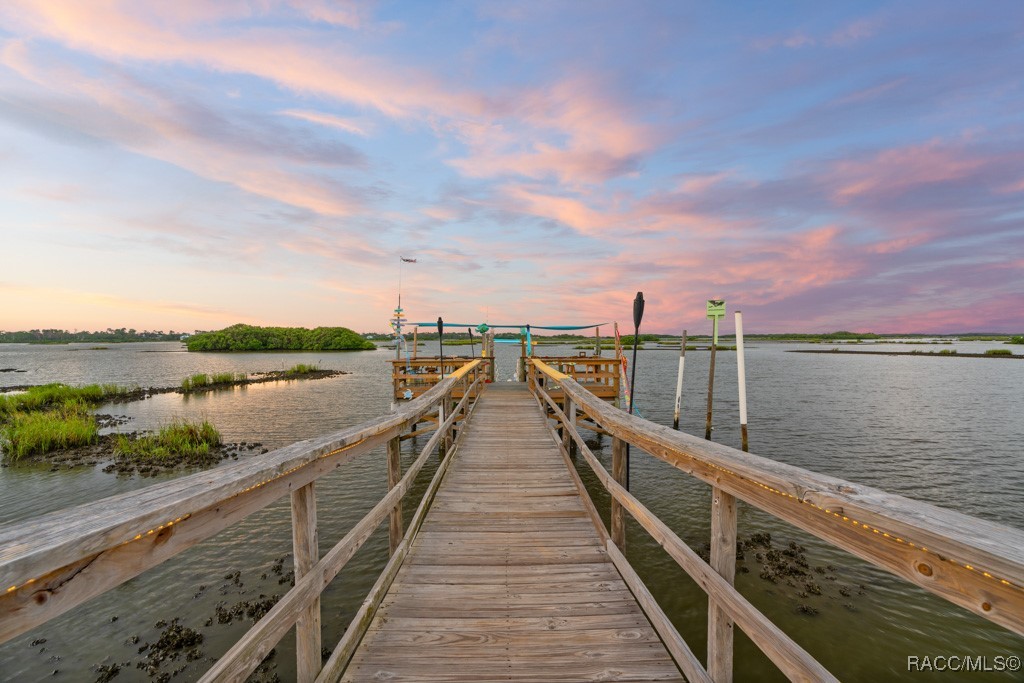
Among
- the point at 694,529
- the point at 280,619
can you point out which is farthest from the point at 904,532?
the point at 694,529

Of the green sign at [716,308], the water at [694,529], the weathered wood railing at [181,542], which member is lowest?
the water at [694,529]

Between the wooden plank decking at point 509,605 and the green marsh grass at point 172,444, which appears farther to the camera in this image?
the green marsh grass at point 172,444

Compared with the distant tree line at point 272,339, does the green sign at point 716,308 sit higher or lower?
higher

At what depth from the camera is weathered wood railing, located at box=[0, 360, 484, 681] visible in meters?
1.20

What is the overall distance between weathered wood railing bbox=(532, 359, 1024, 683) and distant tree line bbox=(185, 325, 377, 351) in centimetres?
9663

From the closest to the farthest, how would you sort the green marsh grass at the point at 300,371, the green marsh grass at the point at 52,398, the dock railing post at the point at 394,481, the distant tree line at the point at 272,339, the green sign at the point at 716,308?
the dock railing post at the point at 394,481 → the green sign at the point at 716,308 → the green marsh grass at the point at 52,398 → the green marsh grass at the point at 300,371 → the distant tree line at the point at 272,339

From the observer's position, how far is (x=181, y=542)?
1.72m

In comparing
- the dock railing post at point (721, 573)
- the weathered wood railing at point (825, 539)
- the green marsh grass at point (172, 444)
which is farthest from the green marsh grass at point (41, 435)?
the dock railing post at point (721, 573)

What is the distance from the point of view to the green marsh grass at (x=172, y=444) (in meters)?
13.1

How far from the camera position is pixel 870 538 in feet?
5.05

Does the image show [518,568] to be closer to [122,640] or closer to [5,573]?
[5,573]

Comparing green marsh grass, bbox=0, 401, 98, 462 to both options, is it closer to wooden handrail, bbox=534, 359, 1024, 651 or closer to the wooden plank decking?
the wooden plank decking

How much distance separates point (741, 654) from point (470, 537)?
3.87 m

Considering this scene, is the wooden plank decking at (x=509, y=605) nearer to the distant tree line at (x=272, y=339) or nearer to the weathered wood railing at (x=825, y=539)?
the weathered wood railing at (x=825, y=539)
